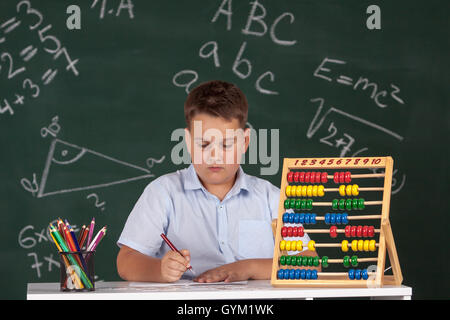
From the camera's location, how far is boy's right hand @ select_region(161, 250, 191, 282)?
1937mm

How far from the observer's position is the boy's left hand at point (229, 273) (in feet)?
6.83

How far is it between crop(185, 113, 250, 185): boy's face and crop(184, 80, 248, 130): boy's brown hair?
0.8 inches

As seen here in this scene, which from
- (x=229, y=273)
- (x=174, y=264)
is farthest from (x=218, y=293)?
(x=229, y=273)

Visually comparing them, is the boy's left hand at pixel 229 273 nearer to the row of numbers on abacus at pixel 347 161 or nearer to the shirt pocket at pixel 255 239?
the shirt pocket at pixel 255 239

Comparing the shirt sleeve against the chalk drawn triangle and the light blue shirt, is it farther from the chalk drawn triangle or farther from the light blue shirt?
the chalk drawn triangle

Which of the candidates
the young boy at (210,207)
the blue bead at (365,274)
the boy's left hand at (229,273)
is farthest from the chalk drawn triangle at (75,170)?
the blue bead at (365,274)

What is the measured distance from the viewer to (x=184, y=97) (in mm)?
3594

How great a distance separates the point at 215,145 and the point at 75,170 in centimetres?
149

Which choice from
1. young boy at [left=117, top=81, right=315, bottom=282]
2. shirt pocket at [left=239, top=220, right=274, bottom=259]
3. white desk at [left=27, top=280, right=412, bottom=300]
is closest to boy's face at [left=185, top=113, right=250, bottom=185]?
young boy at [left=117, top=81, right=315, bottom=282]

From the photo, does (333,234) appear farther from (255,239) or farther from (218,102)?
(218,102)

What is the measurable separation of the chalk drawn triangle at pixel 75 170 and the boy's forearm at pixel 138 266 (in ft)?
4.17

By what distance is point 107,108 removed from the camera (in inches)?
140

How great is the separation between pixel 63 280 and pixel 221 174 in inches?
30.3
